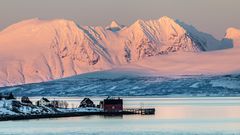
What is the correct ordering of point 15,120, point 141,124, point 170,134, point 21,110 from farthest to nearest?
point 21,110
point 15,120
point 141,124
point 170,134

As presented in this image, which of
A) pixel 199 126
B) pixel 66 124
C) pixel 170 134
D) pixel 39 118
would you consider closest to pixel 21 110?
pixel 39 118

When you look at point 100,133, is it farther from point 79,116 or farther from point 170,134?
point 79,116

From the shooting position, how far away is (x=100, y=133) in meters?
136

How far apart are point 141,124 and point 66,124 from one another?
13.0 m

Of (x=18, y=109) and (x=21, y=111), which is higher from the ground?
(x=18, y=109)

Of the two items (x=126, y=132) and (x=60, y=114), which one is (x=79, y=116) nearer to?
(x=60, y=114)

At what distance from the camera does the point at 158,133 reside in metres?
135

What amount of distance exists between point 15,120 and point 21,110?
15.7 metres

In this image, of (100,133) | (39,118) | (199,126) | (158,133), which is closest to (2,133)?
(100,133)

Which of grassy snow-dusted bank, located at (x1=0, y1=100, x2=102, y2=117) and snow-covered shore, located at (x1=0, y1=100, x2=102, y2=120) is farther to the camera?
grassy snow-dusted bank, located at (x1=0, y1=100, x2=102, y2=117)

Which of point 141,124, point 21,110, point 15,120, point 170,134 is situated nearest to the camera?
point 170,134

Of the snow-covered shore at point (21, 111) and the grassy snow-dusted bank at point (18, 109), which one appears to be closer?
the snow-covered shore at point (21, 111)

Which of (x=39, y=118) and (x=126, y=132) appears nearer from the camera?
(x=126, y=132)

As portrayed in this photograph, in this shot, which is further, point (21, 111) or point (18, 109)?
point (18, 109)
